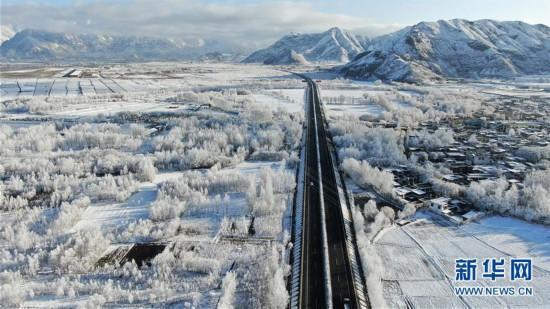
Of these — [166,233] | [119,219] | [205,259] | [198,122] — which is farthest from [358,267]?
[198,122]

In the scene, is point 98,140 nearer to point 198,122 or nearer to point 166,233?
point 198,122

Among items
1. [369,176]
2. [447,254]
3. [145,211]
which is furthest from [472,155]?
[145,211]

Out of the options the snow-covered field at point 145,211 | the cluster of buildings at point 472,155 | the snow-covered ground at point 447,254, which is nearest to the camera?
the snow-covered ground at point 447,254

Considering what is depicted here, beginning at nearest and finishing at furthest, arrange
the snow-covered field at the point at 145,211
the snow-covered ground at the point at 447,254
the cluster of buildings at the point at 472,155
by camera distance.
A: the snow-covered ground at the point at 447,254, the snow-covered field at the point at 145,211, the cluster of buildings at the point at 472,155

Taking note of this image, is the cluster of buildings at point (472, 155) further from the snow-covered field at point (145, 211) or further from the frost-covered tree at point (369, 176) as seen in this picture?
the snow-covered field at point (145, 211)

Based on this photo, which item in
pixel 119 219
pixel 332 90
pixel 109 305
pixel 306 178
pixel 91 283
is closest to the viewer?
pixel 109 305

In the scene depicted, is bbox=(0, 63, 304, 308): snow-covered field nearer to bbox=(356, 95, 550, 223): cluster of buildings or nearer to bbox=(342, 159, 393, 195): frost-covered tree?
bbox=(342, 159, 393, 195): frost-covered tree

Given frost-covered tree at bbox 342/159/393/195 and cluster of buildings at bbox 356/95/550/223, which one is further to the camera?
frost-covered tree at bbox 342/159/393/195

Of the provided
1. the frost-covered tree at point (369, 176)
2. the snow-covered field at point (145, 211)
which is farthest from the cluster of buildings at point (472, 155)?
the snow-covered field at point (145, 211)

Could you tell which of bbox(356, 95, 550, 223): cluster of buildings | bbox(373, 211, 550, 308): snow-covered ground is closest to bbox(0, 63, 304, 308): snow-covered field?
bbox(373, 211, 550, 308): snow-covered ground

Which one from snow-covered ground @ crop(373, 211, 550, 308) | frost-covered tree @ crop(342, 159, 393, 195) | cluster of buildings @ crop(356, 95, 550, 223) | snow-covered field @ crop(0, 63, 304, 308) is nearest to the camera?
snow-covered ground @ crop(373, 211, 550, 308)

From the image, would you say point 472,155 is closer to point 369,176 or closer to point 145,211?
point 369,176
